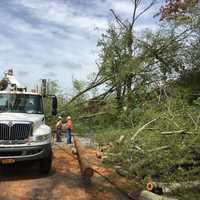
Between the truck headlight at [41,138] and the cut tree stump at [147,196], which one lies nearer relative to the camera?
the cut tree stump at [147,196]

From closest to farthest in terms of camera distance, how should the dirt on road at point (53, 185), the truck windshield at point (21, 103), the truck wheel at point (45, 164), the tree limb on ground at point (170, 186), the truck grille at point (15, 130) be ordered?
1. the dirt on road at point (53, 185)
2. the tree limb on ground at point (170, 186)
3. the truck grille at point (15, 130)
4. the truck wheel at point (45, 164)
5. the truck windshield at point (21, 103)

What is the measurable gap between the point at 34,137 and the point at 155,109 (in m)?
5.15

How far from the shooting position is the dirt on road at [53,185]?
891 cm

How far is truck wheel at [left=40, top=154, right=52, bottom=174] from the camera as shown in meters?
10.9

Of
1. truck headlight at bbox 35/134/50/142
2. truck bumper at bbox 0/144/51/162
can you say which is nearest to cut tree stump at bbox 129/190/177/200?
truck bumper at bbox 0/144/51/162

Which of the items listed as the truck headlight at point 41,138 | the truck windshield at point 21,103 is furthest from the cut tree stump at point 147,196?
the truck windshield at point 21,103

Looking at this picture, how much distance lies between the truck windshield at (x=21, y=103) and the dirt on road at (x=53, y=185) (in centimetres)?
174

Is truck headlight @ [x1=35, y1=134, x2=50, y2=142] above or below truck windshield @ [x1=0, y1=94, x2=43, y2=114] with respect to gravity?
below

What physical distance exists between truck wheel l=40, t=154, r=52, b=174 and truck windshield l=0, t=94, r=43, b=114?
66.0 inches

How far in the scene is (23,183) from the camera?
9.97m

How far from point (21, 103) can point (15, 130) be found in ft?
5.45

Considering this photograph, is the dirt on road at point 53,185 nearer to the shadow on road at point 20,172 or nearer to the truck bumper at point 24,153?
the shadow on road at point 20,172

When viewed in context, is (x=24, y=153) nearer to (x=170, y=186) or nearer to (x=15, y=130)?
(x=15, y=130)

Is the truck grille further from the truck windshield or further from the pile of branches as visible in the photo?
the pile of branches
